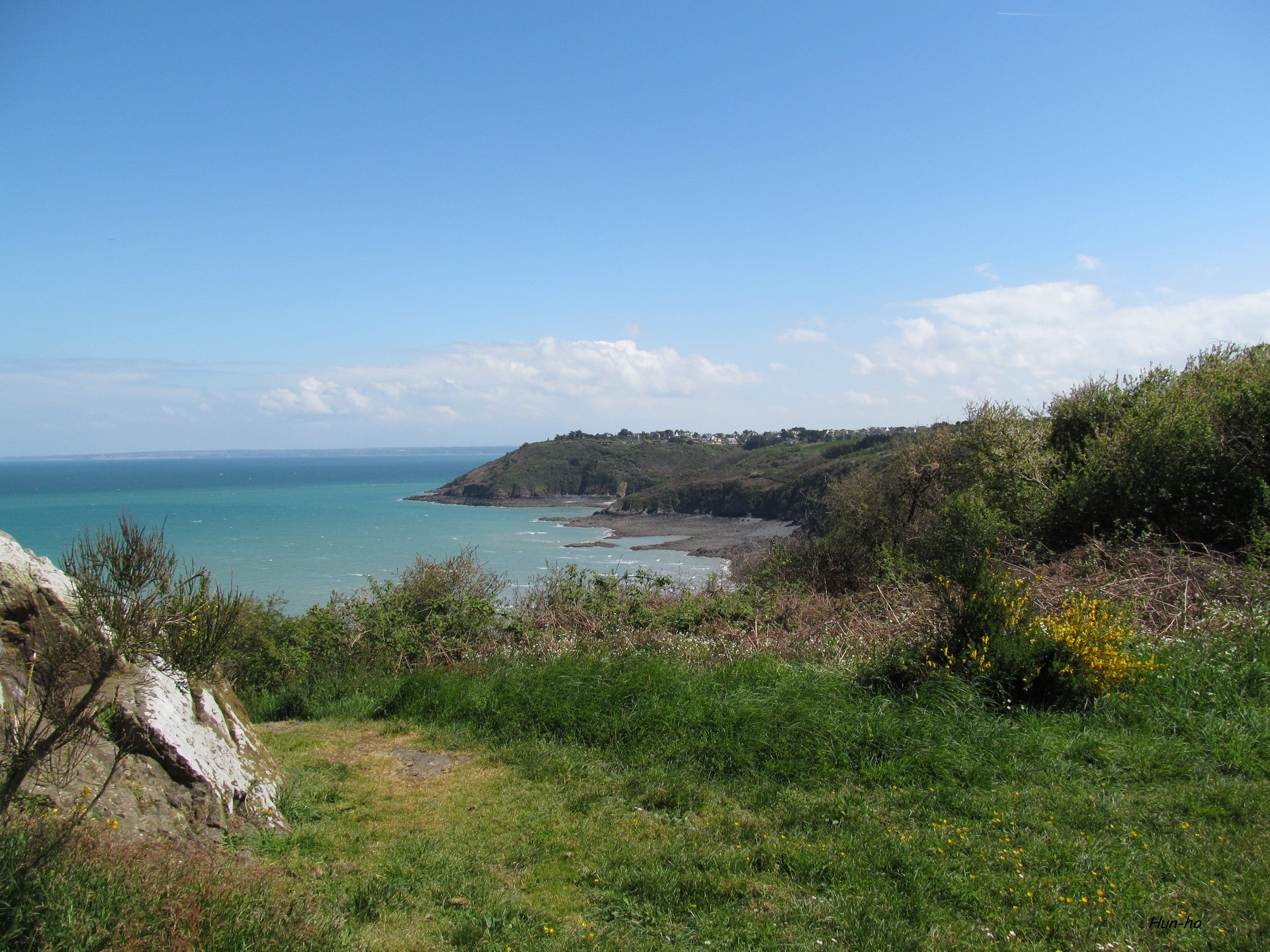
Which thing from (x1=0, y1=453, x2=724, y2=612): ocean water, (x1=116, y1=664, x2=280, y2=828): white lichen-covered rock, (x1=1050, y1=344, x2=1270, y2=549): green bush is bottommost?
(x1=0, y1=453, x2=724, y2=612): ocean water

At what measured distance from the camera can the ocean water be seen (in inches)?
2100

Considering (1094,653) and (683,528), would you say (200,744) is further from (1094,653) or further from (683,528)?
(683,528)

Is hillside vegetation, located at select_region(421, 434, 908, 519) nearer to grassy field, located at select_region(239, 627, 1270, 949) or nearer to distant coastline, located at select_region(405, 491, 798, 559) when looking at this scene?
distant coastline, located at select_region(405, 491, 798, 559)

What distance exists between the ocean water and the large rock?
1413cm

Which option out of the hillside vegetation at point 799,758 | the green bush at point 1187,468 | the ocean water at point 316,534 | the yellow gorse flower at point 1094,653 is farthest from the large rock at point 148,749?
the ocean water at point 316,534

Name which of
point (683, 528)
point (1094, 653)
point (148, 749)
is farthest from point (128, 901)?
point (683, 528)

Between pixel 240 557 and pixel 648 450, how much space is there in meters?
92.2

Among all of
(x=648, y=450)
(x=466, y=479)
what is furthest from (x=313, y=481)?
(x=648, y=450)

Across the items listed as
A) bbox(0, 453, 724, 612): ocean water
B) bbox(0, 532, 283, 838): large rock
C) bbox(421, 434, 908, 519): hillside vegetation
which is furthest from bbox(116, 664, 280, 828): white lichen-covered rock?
bbox(421, 434, 908, 519): hillside vegetation

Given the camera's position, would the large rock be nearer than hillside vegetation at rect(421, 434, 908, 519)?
Yes

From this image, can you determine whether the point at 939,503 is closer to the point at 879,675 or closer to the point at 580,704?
the point at 879,675

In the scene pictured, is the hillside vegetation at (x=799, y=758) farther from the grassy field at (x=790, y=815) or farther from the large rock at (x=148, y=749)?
the large rock at (x=148, y=749)

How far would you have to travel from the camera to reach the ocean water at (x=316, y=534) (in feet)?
175

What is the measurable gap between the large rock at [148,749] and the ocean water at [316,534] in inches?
556
